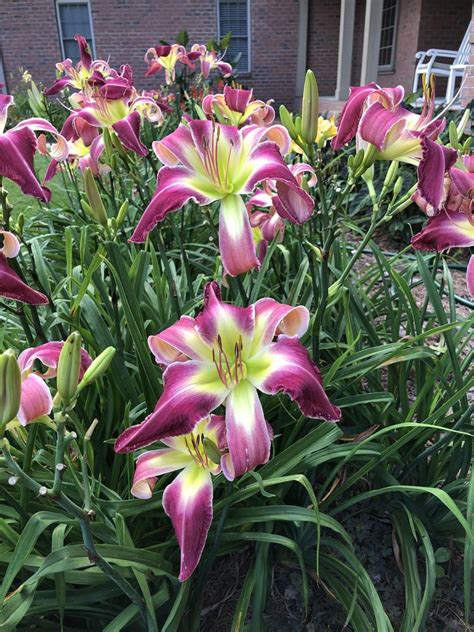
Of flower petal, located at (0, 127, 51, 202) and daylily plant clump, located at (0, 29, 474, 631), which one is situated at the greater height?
flower petal, located at (0, 127, 51, 202)

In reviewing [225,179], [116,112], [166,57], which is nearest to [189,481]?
[225,179]

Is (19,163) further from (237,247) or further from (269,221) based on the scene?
(269,221)

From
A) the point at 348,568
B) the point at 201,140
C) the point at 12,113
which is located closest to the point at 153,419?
the point at 201,140

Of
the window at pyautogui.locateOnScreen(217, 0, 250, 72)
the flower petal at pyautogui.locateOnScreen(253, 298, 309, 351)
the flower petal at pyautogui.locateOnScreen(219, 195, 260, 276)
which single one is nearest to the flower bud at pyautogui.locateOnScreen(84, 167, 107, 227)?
the flower petal at pyautogui.locateOnScreen(219, 195, 260, 276)

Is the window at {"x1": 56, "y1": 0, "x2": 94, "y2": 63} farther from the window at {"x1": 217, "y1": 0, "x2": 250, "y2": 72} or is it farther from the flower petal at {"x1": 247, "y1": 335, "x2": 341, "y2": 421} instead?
the flower petal at {"x1": 247, "y1": 335, "x2": 341, "y2": 421}

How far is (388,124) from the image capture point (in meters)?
0.93

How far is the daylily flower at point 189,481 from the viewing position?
0.72 m

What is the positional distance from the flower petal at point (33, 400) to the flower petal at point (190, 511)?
0.72ft

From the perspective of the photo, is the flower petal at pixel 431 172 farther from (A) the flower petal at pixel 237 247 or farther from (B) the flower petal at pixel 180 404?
(B) the flower petal at pixel 180 404

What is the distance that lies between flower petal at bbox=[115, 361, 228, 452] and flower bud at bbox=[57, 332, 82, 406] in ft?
0.34

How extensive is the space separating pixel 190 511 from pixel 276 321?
297 mm

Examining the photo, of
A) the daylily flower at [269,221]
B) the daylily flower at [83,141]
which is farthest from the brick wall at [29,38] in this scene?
the daylily flower at [269,221]

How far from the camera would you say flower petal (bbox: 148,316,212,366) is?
0.76 meters

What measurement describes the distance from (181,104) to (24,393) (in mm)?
3799
